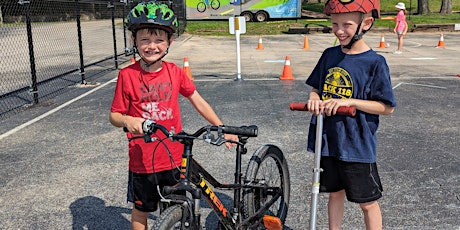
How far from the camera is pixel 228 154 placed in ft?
17.7

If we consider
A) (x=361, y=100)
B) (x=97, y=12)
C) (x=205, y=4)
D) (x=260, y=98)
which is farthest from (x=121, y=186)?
(x=97, y=12)

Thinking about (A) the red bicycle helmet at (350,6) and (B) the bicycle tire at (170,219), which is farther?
(A) the red bicycle helmet at (350,6)

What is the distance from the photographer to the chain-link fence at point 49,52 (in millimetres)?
8758

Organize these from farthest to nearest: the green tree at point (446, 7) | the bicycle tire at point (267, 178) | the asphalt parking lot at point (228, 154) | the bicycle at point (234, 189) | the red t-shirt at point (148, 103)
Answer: the green tree at point (446, 7), the asphalt parking lot at point (228, 154), the bicycle tire at point (267, 178), the red t-shirt at point (148, 103), the bicycle at point (234, 189)

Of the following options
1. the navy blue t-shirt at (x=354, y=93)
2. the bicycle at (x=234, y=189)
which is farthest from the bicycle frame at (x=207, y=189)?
the navy blue t-shirt at (x=354, y=93)

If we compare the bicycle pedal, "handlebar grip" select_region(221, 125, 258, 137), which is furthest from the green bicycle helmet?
the bicycle pedal

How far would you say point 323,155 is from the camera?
9.36ft

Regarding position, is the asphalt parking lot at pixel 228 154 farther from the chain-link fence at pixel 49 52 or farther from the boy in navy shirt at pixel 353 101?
the boy in navy shirt at pixel 353 101

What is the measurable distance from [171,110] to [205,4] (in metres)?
30.2

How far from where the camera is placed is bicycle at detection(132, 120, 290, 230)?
226 centimetres

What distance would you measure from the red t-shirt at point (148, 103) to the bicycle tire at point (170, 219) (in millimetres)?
459

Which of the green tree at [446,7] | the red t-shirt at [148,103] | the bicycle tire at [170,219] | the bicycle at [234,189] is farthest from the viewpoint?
the green tree at [446,7]

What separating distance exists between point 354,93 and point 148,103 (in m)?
1.25

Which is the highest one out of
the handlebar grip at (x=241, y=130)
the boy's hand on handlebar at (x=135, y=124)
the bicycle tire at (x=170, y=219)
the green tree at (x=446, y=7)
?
the green tree at (x=446, y=7)
